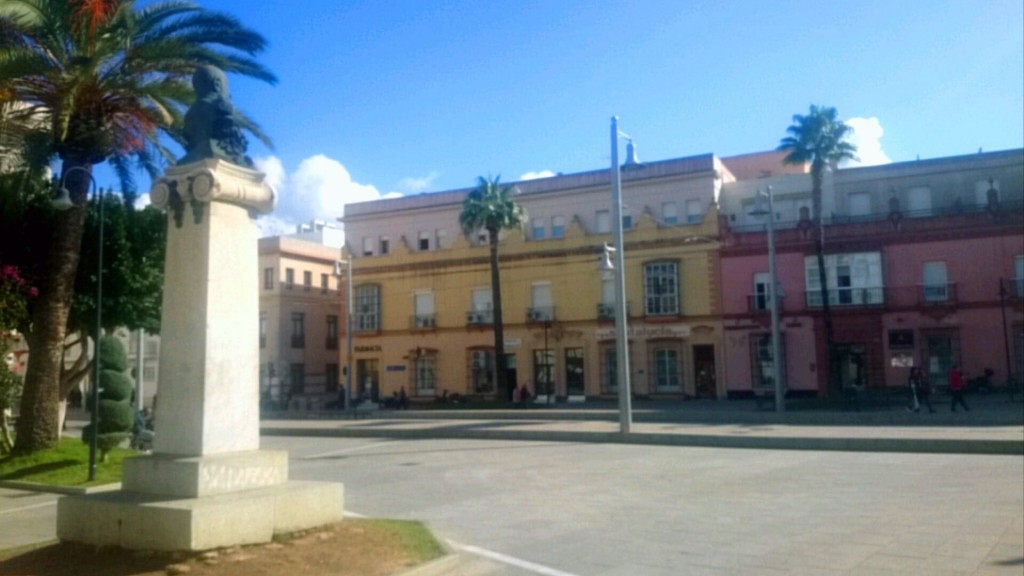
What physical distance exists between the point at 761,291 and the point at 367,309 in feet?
83.7

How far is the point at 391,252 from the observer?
59.3 meters

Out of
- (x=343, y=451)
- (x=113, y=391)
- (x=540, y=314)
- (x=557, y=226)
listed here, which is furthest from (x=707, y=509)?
(x=557, y=226)

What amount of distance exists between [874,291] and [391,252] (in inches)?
1169

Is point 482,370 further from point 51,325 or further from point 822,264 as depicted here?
point 51,325

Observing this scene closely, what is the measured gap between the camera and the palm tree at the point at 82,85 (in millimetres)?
16453

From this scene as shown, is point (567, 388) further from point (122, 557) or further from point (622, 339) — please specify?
point (122, 557)

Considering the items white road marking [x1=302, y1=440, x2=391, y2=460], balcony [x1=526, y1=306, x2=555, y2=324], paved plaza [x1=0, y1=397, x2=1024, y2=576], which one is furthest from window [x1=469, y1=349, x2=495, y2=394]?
paved plaza [x1=0, y1=397, x2=1024, y2=576]

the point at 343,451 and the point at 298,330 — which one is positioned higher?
the point at 298,330

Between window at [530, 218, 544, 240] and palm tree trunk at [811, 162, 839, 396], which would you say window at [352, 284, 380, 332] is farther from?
palm tree trunk at [811, 162, 839, 396]

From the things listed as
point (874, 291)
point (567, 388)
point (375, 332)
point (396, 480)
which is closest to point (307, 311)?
point (375, 332)

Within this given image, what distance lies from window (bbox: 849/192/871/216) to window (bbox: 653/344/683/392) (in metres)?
12.2

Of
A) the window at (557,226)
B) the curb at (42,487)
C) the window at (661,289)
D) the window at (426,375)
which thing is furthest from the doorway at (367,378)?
the curb at (42,487)

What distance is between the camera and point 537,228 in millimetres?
55156

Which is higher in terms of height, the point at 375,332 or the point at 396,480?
the point at 375,332
